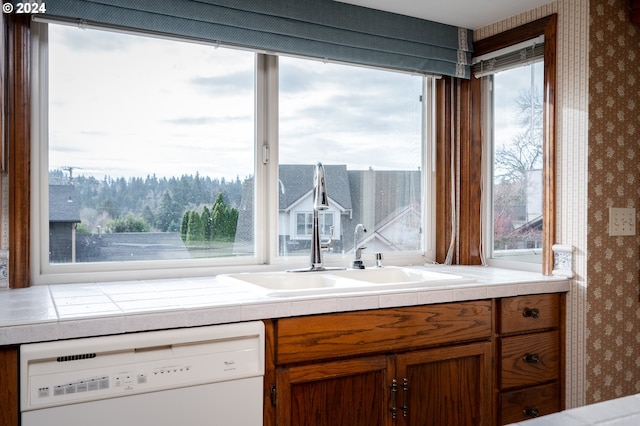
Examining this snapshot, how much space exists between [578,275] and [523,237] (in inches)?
16.8

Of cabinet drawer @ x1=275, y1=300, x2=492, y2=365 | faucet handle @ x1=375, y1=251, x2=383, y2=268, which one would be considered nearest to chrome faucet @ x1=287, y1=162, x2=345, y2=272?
faucet handle @ x1=375, y1=251, x2=383, y2=268

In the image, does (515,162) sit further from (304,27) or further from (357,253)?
(304,27)

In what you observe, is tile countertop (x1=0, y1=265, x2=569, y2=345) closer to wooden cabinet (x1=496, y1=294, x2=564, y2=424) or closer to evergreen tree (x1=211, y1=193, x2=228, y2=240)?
wooden cabinet (x1=496, y1=294, x2=564, y2=424)

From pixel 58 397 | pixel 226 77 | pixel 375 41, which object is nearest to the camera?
pixel 58 397

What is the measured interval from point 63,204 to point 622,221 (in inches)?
95.1

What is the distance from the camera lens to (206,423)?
1.68 meters

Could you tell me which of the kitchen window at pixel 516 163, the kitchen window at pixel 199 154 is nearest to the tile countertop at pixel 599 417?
the kitchen window at pixel 199 154

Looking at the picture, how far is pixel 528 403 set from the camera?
2.38 metres

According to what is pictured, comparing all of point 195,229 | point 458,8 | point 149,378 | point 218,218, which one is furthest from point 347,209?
point 149,378

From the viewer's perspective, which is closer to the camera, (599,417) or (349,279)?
(599,417)

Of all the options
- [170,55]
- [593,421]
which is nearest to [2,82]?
[170,55]

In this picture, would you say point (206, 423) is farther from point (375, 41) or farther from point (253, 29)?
point (375, 41)

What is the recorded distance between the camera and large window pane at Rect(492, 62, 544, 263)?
2719 millimetres

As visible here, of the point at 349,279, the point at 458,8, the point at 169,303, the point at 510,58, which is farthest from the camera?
the point at 510,58
